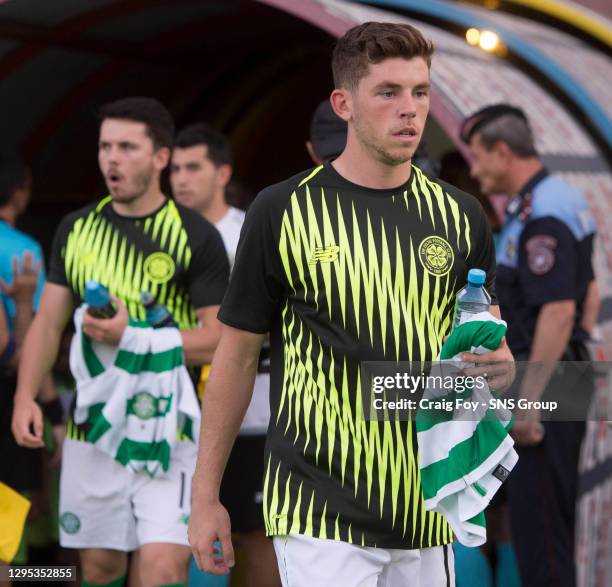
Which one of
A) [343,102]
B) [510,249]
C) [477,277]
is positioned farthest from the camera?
[510,249]

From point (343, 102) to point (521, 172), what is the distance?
100 inches

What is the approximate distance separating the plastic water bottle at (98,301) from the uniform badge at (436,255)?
1.88m

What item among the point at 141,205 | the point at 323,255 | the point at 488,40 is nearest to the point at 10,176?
the point at 141,205

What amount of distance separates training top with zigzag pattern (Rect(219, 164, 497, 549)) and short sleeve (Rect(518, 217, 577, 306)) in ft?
7.11

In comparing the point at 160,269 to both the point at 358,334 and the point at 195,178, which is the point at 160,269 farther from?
the point at 358,334

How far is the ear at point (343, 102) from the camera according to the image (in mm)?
3332

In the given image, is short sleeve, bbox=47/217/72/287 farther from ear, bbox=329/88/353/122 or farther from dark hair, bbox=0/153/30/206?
ear, bbox=329/88/353/122

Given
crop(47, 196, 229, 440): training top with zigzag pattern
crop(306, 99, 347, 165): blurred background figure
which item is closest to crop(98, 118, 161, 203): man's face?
crop(47, 196, 229, 440): training top with zigzag pattern

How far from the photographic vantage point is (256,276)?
326cm

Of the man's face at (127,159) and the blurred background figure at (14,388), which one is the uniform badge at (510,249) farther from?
the blurred background figure at (14,388)

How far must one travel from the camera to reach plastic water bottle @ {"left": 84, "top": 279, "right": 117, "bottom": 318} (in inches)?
187

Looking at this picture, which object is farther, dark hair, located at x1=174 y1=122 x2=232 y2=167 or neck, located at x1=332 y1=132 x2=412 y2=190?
dark hair, located at x1=174 y1=122 x2=232 y2=167

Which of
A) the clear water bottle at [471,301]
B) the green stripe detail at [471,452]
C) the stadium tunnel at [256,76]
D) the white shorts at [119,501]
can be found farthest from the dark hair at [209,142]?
the green stripe detail at [471,452]

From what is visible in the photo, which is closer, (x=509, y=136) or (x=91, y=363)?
(x=91, y=363)
